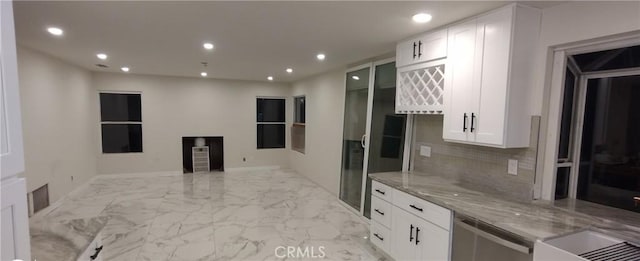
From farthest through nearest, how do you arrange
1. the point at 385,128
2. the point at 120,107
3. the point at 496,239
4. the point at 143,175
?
the point at 143,175
the point at 120,107
the point at 385,128
the point at 496,239

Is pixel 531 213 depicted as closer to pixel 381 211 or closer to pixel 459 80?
pixel 459 80

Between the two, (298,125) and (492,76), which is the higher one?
(492,76)

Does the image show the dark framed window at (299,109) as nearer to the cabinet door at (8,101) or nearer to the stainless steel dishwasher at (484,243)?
the stainless steel dishwasher at (484,243)

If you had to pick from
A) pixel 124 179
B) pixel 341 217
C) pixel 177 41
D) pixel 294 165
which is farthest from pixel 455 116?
pixel 124 179

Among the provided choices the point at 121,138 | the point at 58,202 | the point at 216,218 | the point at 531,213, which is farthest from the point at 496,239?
the point at 121,138

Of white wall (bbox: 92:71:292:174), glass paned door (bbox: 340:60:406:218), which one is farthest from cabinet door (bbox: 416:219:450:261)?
white wall (bbox: 92:71:292:174)

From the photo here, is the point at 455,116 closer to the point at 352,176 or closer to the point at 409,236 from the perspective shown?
the point at 409,236

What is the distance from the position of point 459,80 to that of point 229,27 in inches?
82.4

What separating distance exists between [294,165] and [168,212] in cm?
356

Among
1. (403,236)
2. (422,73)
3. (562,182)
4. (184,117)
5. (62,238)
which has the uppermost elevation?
(422,73)

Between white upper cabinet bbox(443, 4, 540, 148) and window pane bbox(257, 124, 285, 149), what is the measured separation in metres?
5.81

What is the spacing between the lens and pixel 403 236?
271 centimetres

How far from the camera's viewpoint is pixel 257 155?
764cm

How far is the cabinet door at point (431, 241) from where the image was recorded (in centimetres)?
229
